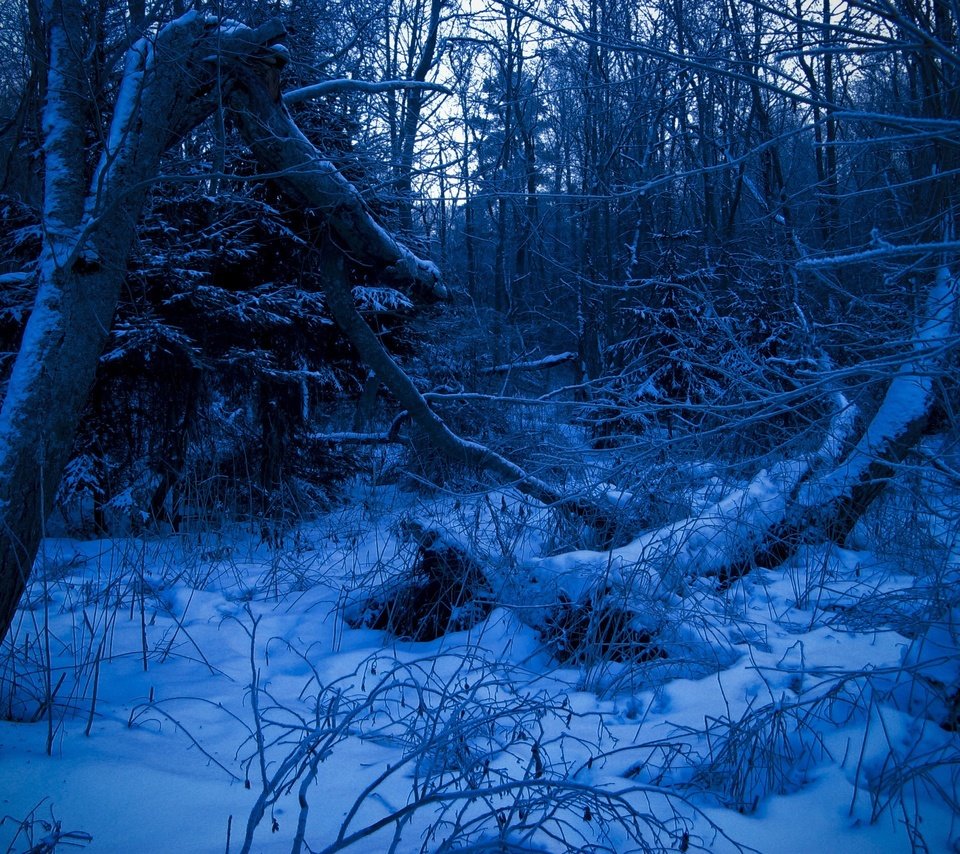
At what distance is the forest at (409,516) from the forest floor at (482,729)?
0.02 m

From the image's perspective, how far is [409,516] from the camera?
4.75 metres

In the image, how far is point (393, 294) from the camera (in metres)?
6.76

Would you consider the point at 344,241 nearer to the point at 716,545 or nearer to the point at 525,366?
the point at 716,545

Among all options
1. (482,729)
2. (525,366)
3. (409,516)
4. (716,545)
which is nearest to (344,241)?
(409,516)

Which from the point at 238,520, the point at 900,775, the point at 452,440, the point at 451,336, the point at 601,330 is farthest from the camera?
the point at 601,330

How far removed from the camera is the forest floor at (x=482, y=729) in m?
1.93

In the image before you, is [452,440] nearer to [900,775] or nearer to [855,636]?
[855,636]

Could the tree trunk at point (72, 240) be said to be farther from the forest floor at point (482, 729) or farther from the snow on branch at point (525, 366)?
the snow on branch at point (525, 366)

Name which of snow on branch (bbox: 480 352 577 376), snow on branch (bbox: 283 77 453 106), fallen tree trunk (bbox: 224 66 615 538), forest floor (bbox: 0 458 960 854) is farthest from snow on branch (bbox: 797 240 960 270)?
snow on branch (bbox: 480 352 577 376)

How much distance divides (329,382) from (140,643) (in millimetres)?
4007

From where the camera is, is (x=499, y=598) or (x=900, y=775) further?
(x=499, y=598)

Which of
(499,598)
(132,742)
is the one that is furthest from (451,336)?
(132,742)

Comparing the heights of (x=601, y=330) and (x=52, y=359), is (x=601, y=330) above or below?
above

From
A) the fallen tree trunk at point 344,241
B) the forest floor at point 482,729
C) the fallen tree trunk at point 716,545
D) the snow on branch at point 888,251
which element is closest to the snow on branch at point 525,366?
the fallen tree trunk at point 344,241
